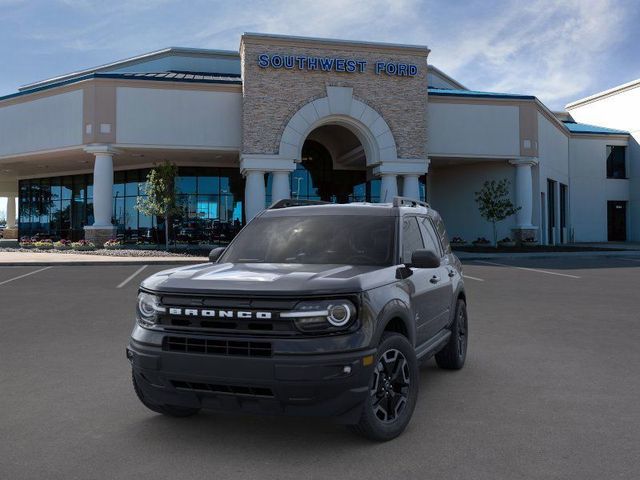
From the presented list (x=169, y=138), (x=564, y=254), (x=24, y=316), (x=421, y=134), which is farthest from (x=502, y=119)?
(x=24, y=316)

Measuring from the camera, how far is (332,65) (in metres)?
28.7

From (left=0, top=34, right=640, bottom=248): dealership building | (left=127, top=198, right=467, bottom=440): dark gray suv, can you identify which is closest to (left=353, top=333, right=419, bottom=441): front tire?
(left=127, top=198, right=467, bottom=440): dark gray suv

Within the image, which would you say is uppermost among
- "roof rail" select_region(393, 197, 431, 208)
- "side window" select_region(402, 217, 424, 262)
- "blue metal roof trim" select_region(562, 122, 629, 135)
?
"blue metal roof trim" select_region(562, 122, 629, 135)

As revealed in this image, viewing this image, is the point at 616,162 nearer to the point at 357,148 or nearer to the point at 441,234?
the point at 357,148

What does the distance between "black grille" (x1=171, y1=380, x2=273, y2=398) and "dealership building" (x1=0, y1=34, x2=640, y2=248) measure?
969 inches

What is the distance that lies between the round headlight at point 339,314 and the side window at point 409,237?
121cm

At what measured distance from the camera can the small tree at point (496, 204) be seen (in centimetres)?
3134

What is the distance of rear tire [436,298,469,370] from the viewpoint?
6180 millimetres

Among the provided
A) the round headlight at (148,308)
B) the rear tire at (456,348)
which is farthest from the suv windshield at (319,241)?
the rear tire at (456,348)

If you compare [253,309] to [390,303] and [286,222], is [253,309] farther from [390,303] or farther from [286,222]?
[286,222]

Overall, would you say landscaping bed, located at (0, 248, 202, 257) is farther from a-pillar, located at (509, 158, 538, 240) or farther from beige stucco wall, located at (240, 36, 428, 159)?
a-pillar, located at (509, 158, 538, 240)

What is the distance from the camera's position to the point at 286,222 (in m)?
5.55

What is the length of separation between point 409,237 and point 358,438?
6.31 feet

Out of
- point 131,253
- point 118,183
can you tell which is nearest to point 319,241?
point 131,253
